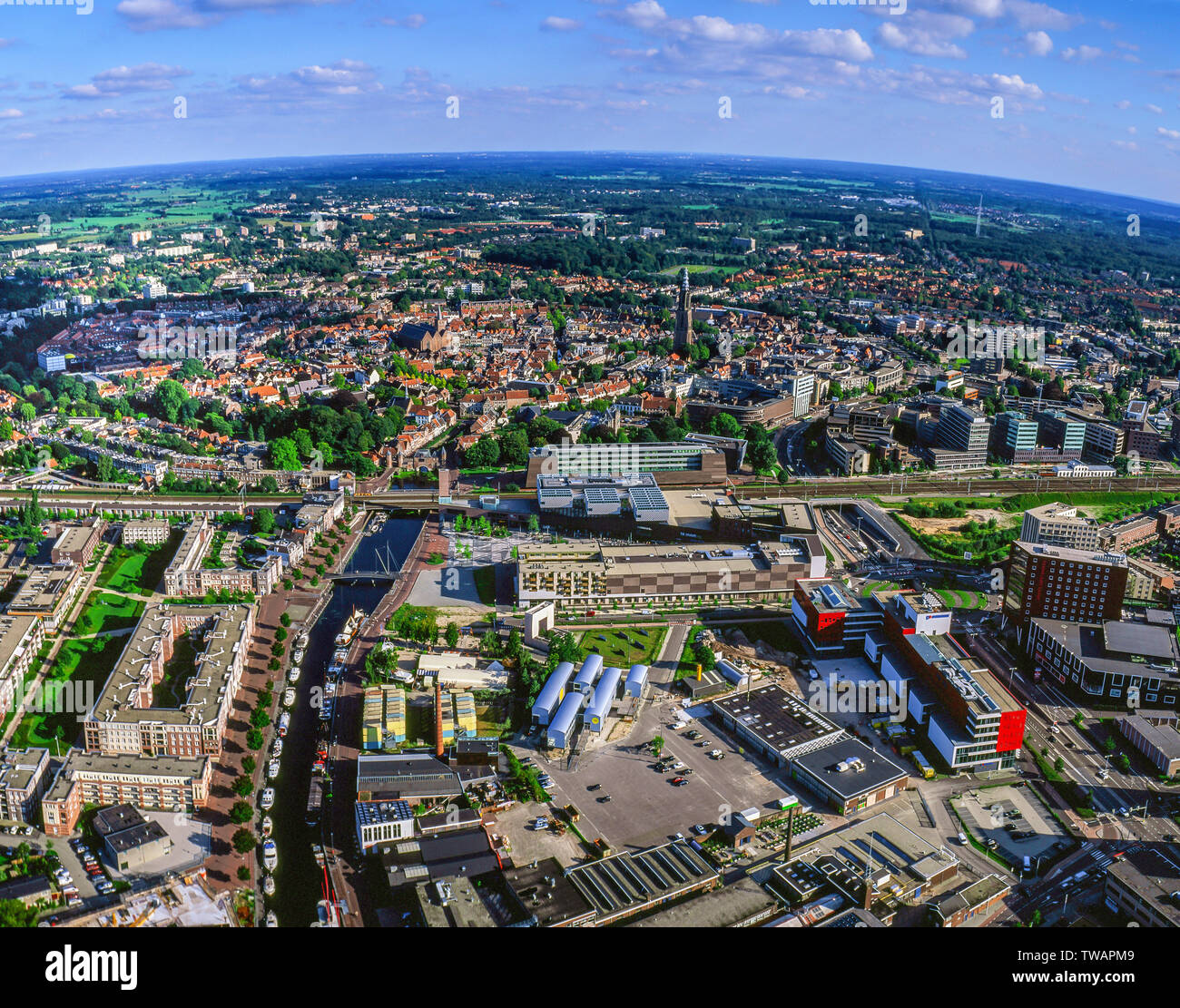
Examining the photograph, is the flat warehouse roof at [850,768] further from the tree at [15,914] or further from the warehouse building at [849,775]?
the tree at [15,914]

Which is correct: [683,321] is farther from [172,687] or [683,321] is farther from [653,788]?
[653,788]

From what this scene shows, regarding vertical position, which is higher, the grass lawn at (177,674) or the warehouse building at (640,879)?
the grass lawn at (177,674)

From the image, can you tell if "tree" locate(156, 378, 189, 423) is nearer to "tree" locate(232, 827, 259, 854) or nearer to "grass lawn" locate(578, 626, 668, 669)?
"grass lawn" locate(578, 626, 668, 669)

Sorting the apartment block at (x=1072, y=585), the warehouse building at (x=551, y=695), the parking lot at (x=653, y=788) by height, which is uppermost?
the apartment block at (x=1072, y=585)

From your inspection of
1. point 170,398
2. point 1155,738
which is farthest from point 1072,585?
point 170,398

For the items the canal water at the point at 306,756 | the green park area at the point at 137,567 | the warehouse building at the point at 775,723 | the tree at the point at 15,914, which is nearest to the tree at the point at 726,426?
the canal water at the point at 306,756

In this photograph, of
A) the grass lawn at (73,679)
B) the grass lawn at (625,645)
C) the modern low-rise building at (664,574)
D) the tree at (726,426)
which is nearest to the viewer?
the grass lawn at (73,679)
